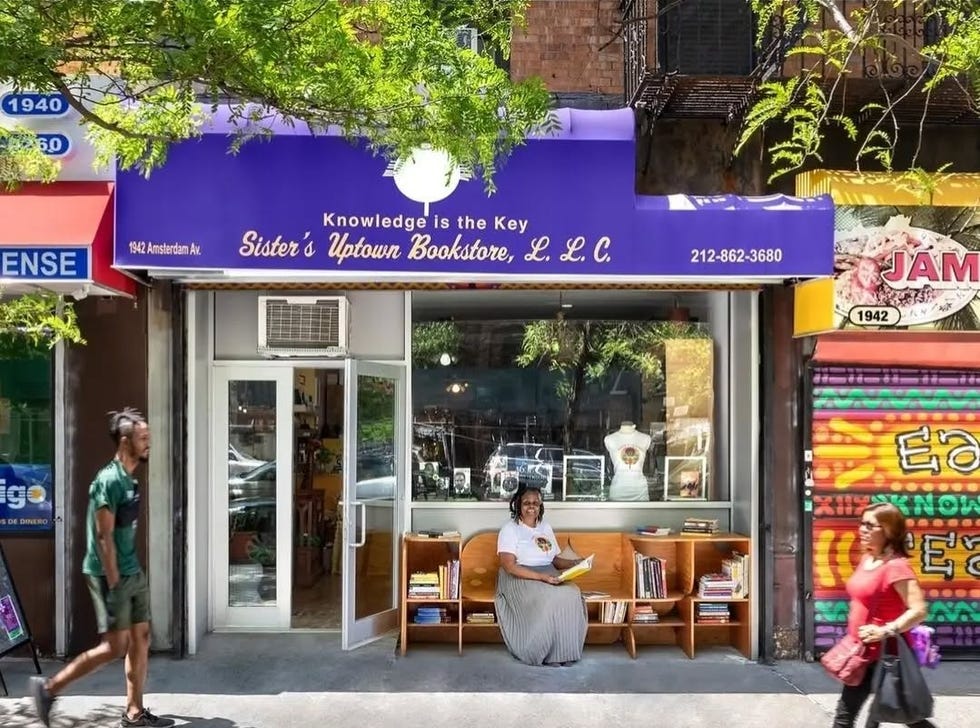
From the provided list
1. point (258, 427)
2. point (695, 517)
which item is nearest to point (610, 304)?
point (695, 517)

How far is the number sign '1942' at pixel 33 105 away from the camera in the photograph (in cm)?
661

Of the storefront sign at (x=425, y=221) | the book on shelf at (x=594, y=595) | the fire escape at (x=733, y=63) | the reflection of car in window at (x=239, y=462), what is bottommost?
the book on shelf at (x=594, y=595)

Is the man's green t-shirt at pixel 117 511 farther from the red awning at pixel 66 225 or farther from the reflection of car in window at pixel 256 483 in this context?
the reflection of car in window at pixel 256 483

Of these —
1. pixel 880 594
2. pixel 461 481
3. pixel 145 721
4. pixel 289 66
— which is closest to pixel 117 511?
pixel 145 721

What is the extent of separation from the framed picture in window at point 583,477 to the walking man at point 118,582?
11.7 ft

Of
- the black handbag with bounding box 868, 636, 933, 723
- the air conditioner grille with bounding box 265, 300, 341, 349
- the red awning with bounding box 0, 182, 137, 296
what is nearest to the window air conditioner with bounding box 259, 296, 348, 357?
the air conditioner grille with bounding box 265, 300, 341, 349

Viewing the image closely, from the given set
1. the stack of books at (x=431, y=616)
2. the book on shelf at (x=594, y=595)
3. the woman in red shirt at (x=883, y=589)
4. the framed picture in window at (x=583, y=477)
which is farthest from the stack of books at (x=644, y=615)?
the woman in red shirt at (x=883, y=589)

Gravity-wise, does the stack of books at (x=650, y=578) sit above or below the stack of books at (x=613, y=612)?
above

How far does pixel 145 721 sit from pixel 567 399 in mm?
4046

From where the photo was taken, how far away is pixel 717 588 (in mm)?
7031

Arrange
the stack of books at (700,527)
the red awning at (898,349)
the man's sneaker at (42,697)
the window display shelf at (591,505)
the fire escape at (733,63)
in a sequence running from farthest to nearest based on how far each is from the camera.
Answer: the window display shelf at (591,505) < the stack of books at (700,527) < the red awning at (898,349) < the fire escape at (733,63) < the man's sneaker at (42,697)

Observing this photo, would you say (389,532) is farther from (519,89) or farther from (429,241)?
(519,89)

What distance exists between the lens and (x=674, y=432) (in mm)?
7793

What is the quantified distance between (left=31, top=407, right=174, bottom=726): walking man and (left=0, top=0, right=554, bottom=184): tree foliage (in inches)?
68.5
